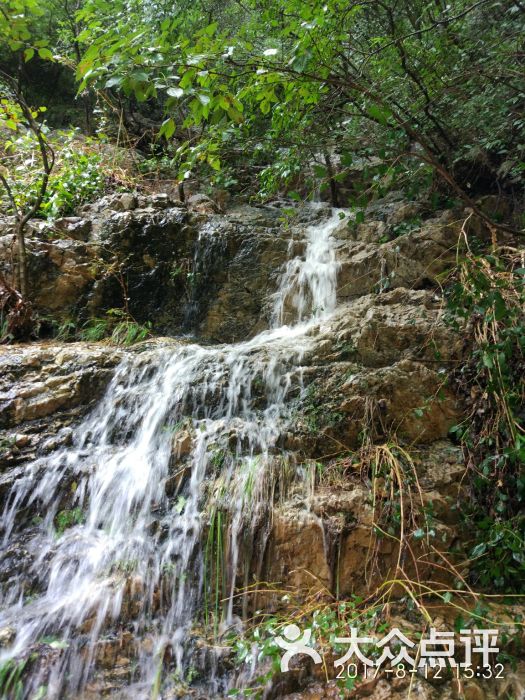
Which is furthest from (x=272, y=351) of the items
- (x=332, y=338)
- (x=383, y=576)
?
(x=383, y=576)

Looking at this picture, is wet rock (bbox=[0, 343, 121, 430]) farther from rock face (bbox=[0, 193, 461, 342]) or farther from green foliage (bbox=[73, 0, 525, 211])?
green foliage (bbox=[73, 0, 525, 211])

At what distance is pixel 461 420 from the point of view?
350 cm

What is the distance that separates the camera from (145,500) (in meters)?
3.38

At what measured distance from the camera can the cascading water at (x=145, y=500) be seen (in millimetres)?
2672

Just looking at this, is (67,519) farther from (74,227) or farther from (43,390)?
(74,227)

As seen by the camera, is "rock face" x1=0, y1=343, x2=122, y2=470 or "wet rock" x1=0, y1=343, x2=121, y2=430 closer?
"rock face" x1=0, y1=343, x2=122, y2=470

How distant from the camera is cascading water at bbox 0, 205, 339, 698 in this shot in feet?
8.77

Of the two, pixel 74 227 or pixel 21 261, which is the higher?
pixel 74 227

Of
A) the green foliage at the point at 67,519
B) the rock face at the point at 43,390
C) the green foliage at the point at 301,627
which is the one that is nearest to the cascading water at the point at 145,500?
the green foliage at the point at 67,519

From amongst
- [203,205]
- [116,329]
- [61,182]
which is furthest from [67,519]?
[203,205]

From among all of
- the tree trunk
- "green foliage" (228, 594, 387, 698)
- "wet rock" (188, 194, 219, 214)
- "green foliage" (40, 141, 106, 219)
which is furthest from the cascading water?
"wet rock" (188, 194, 219, 214)

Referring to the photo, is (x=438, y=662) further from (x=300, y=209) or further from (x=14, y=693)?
(x=300, y=209)

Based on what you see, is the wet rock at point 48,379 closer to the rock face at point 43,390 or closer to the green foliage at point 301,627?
the rock face at point 43,390

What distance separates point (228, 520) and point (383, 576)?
3.46 feet
